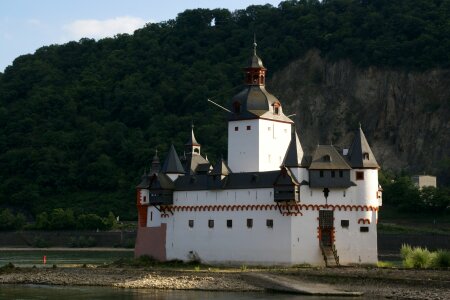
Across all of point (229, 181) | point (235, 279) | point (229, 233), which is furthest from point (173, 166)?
point (235, 279)

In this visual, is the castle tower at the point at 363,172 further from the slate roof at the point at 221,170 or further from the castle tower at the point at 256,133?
the slate roof at the point at 221,170

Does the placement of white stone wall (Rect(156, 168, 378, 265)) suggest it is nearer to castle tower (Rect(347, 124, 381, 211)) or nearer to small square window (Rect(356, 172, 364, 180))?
castle tower (Rect(347, 124, 381, 211))

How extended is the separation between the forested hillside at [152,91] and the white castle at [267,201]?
62292mm

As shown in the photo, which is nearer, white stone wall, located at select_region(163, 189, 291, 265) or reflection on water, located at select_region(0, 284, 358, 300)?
reflection on water, located at select_region(0, 284, 358, 300)

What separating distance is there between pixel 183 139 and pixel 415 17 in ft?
138

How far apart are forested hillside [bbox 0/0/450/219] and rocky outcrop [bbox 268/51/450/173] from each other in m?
2.43

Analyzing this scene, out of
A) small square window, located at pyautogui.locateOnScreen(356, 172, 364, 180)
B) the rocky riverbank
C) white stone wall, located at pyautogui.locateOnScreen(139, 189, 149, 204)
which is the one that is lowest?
the rocky riverbank

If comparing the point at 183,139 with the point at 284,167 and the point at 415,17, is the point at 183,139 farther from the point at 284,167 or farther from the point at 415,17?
the point at 284,167

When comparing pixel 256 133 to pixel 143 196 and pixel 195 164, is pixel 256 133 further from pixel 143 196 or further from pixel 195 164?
pixel 143 196

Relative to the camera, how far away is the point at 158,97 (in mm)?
177250

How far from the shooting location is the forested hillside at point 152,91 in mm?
152375

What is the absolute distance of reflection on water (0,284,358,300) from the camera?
182 ft

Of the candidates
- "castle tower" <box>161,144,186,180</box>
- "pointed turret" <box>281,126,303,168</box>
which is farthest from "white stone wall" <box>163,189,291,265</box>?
"castle tower" <box>161,144,186,180</box>

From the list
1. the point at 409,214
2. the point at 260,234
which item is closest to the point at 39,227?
the point at 409,214
